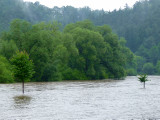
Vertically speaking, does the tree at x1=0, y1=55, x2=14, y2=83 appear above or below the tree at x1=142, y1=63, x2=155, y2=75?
below

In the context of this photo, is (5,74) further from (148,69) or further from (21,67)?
(148,69)

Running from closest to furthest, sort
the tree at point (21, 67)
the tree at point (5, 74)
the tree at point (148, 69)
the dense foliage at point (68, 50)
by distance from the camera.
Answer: the tree at point (21, 67), the tree at point (5, 74), the dense foliage at point (68, 50), the tree at point (148, 69)

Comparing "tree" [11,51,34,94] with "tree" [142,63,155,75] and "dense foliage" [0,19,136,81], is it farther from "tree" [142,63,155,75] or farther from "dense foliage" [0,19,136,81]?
"tree" [142,63,155,75]

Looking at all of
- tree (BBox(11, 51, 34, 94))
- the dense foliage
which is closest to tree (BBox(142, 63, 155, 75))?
the dense foliage

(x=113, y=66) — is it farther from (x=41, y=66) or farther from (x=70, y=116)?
(x=70, y=116)

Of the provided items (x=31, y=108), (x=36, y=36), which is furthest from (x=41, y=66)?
(x=31, y=108)

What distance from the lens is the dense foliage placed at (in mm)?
83500

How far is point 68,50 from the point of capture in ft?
304

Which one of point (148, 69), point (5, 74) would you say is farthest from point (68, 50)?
point (148, 69)

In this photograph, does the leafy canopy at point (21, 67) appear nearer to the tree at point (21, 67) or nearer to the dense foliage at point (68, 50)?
the tree at point (21, 67)

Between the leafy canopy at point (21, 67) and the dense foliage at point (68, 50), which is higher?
the dense foliage at point (68, 50)

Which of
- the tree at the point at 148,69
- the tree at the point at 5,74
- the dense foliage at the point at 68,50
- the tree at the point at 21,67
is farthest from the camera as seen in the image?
the tree at the point at 148,69

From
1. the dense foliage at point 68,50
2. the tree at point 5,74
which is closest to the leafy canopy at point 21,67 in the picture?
the tree at point 5,74

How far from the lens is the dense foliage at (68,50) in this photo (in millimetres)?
83500
